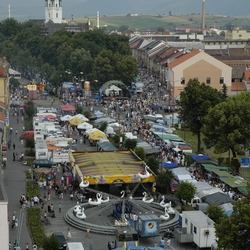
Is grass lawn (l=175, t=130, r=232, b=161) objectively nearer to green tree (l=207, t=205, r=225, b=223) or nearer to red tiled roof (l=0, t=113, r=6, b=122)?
red tiled roof (l=0, t=113, r=6, b=122)

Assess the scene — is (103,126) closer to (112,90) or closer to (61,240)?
(112,90)

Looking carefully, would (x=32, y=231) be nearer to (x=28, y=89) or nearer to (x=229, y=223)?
(x=229, y=223)

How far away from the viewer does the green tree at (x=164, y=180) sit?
133 feet

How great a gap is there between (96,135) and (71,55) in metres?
42.0

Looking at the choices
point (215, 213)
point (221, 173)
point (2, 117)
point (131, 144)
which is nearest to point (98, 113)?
point (2, 117)

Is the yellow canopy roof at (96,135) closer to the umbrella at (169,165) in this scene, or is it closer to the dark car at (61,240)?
the umbrella at (169,165)

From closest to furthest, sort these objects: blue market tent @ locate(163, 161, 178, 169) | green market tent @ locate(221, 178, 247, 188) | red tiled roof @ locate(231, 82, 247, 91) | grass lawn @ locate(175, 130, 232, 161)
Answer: green market tent @ locate(221, 178, 247, 188)
blue market tent @ locate(163, 161, 178, 169)
grass lawn @ locate(175, 130, 232, 161)
red tiled roof @ locate(231, 82, 247, 91)

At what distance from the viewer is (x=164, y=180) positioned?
40.6 meters

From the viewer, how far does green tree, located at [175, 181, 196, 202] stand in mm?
38000

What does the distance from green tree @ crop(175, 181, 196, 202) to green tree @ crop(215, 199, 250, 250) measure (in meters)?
10.5

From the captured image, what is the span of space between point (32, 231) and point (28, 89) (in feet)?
160

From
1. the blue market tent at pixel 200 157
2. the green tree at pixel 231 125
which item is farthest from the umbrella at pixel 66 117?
the green tree at pixel 231 125

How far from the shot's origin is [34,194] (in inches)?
1608

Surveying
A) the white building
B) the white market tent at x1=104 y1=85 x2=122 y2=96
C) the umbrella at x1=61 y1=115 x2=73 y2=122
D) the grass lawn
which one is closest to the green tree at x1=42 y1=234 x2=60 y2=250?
the white building
